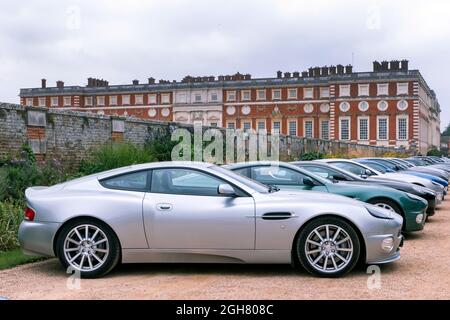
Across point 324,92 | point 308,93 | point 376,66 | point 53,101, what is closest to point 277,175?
point 324,92

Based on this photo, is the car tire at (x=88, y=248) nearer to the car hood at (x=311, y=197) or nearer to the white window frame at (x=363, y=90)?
the car hood at (x=311, y=197)

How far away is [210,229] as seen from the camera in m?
7.05

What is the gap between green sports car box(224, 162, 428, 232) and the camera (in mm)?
10078

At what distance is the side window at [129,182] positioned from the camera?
294 inches

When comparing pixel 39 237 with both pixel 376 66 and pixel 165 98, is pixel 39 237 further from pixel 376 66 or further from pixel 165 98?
pixel 165 98

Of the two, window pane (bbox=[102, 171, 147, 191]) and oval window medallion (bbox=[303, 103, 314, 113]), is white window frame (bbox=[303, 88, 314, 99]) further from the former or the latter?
window pane (bbox=[102, 171, 147, 191])

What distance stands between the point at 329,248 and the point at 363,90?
83.8 meters

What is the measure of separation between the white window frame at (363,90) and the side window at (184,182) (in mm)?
83177

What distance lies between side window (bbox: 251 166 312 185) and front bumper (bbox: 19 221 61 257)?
435cm

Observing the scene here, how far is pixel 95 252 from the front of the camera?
23.4 ft

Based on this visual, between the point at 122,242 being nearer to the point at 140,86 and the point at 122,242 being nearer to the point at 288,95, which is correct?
the point at 288,95

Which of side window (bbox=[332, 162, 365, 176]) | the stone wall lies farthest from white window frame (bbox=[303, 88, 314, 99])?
side window (bbox=[332, 162, 365, 176])

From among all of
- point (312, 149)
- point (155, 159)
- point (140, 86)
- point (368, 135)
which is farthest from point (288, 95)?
point (155, 159)

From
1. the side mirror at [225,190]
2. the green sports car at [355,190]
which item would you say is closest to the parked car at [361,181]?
the green sports car at [355,190]
